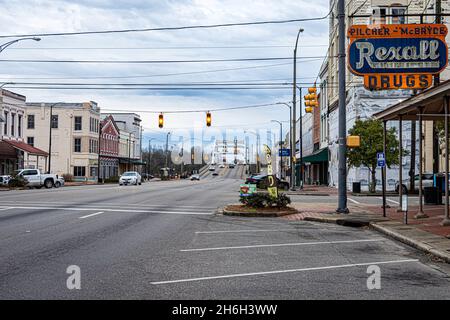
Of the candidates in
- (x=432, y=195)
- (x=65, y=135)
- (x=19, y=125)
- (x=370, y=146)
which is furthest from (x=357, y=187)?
(x=65, y=135)

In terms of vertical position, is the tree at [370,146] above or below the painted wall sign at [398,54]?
below

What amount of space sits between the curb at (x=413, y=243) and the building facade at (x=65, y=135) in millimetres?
67033

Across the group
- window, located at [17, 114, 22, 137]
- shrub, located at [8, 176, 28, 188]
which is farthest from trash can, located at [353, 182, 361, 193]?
window, located at [17, 114, 22, 137]

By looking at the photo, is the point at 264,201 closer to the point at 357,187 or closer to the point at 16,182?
the point at 357,187

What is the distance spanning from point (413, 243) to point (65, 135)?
72156 millimetres

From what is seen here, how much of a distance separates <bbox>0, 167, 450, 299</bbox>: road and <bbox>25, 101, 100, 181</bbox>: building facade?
63605 mm

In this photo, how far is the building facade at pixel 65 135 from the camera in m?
78.1

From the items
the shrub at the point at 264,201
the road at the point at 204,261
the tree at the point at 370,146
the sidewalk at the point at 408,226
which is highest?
the tree at the point at 370,146

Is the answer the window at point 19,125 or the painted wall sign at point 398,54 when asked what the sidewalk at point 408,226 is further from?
the window at point 19,125

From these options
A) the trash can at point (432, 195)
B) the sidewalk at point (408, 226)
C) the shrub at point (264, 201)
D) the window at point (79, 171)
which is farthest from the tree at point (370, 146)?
the window at point (79, 171)

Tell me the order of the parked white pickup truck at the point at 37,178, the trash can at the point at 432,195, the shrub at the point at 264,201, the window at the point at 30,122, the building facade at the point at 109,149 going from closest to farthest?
the shrub at the point at 264,201 → the trash can at the point at 432,195 → the parked white pickup truck at the point at 37,178 → the window at the point at 30,122 → the building facade at the point at 109,149
